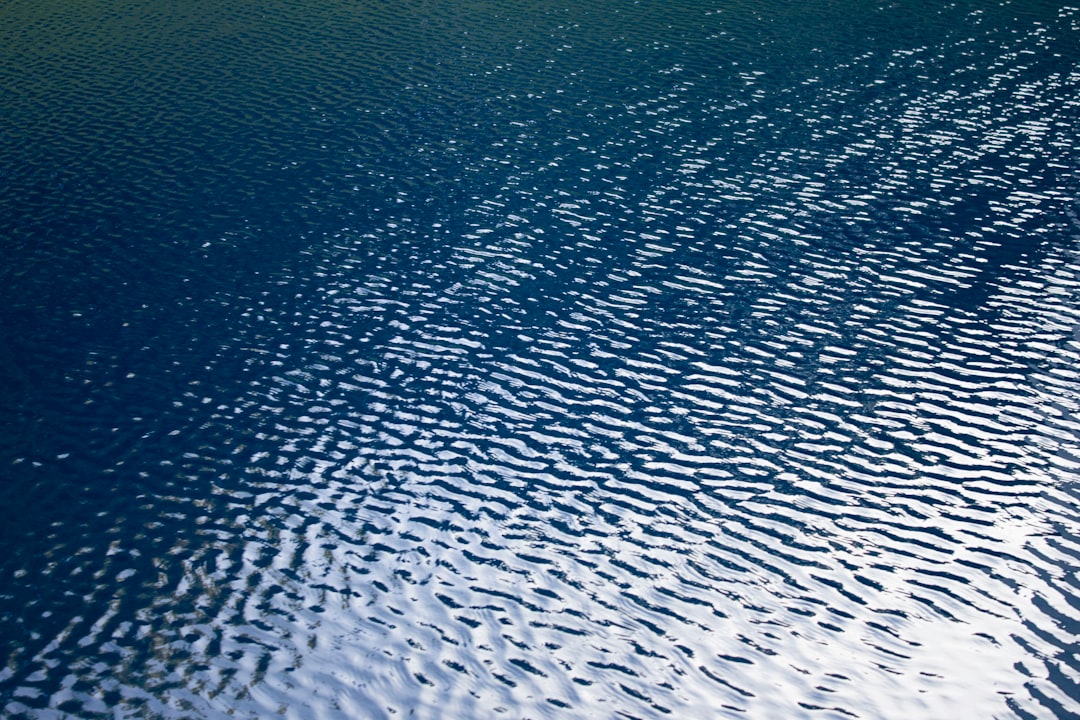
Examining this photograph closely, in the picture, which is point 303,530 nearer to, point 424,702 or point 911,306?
point 424,702

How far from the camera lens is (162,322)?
94.9 ft

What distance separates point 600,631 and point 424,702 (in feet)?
11.6

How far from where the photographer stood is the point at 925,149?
4041 cm

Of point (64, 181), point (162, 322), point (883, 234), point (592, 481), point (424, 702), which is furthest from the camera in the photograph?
point (64, 181)

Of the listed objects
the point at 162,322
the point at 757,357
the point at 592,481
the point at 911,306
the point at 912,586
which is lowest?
the point at 162,322

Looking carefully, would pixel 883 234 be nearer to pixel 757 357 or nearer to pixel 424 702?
pixel 757 357

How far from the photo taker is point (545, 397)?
2528 centimetres

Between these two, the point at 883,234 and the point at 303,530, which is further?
the point at 883,234

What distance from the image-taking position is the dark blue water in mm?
17484

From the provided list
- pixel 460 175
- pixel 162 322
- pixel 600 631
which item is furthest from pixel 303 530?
pixel 460 175

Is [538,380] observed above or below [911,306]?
below

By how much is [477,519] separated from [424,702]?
505cm

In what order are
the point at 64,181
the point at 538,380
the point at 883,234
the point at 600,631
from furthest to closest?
1. the point at 64,181
2. the point at 883,234
3. the point at 538,380
4. the point at 600,631

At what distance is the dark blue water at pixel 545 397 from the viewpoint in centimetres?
1748
